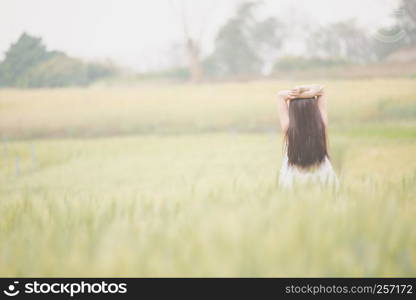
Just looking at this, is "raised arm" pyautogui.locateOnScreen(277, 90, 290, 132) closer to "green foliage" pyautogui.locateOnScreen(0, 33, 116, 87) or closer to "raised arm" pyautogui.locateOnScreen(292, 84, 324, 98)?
"raised arm" pyautogui.locateOnScreen(292, 84, 324, 98)

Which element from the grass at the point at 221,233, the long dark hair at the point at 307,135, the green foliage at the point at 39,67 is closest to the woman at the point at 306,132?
the long dark hair at the point at 307,135

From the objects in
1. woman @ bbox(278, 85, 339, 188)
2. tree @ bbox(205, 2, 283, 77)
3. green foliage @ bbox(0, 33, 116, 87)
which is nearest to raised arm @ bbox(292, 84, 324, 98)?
woman @ bbox(278, 85, 339, 188)

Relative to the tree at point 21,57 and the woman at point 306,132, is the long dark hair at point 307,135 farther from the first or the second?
the tree at point 21,57

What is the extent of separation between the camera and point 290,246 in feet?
2.65

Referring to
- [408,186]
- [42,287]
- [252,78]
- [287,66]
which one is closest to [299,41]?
[287,66]

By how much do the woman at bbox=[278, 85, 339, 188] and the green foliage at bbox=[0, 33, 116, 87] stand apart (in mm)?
2716

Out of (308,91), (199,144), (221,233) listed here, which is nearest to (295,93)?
(308,91)

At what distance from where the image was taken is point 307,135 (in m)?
1.60

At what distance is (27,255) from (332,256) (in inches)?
30.9

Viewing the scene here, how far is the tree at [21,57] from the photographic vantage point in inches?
129

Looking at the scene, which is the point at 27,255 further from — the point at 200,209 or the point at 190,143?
the point at 190,143

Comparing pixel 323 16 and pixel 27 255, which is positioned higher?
pixel 323 16

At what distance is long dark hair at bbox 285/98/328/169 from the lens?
1581 millimetres

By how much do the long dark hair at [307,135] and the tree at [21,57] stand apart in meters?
2.82
